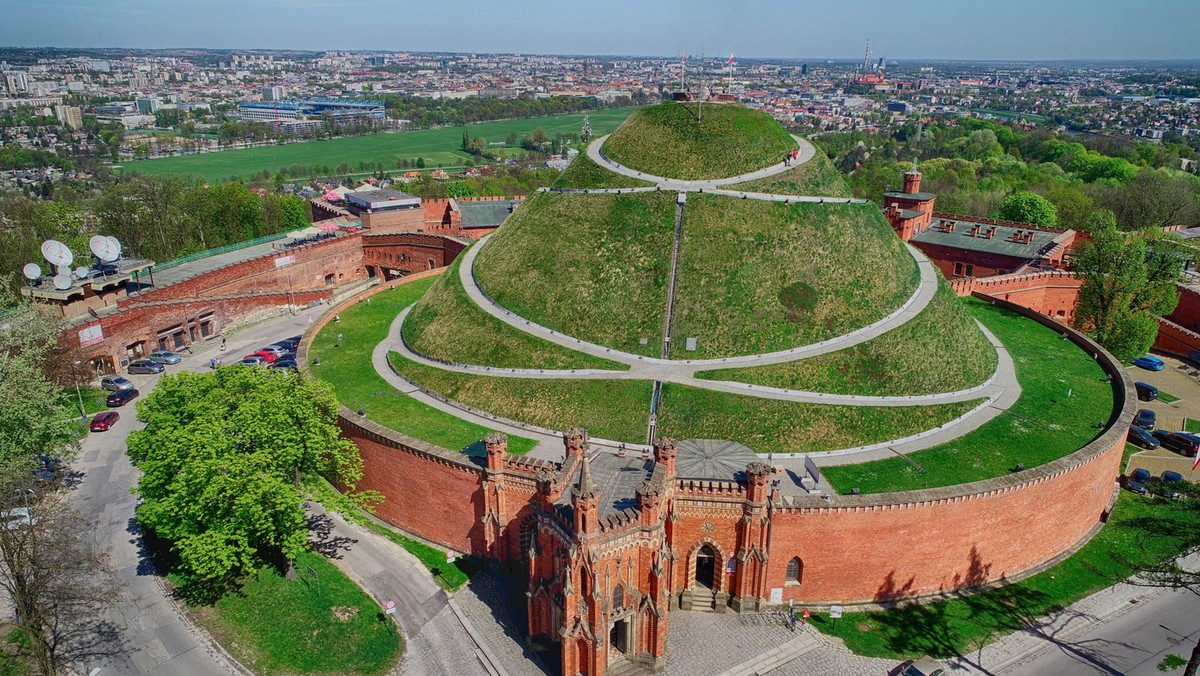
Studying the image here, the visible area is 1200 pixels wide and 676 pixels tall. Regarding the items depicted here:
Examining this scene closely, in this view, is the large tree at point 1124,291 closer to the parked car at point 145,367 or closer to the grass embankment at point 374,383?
the grass embankment at point 374,383

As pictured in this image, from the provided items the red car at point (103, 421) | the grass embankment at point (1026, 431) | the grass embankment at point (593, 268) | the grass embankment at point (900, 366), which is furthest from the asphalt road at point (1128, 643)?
the red car at point (103, 421)

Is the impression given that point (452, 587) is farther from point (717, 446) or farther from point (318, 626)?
point (717, 446)

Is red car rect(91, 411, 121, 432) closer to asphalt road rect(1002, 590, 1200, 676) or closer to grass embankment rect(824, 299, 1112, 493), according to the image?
grass embankment rect(824, 299, 1112, 493)

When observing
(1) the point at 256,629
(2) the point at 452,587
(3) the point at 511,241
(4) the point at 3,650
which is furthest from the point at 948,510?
(4) the point at 3,650

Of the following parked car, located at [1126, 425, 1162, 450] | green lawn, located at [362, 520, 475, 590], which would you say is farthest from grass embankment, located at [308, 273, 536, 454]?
parked car, located at [1126, 425, 1162, 450]

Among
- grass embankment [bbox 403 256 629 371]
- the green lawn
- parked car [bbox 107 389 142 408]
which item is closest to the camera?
the green lawn

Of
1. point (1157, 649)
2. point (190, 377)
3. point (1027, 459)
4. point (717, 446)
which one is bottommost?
point (1157, 649)
